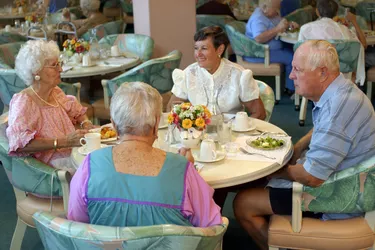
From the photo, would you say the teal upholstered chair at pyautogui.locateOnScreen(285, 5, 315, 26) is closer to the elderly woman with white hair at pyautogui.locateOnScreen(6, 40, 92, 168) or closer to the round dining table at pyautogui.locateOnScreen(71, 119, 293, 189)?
the elderly woman with white hair at pyautogui.locateOnScreen(6, 40, 92, 168)

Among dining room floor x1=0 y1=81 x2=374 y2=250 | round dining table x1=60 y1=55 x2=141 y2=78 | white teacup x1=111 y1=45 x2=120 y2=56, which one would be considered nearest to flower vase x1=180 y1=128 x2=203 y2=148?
dining room floor x1=0 y1=81 x2=374 y2=250

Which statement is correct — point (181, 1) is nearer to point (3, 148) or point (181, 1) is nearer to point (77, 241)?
point (3, 148)

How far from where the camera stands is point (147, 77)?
176 inches

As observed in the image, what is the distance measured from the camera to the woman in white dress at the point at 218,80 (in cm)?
333

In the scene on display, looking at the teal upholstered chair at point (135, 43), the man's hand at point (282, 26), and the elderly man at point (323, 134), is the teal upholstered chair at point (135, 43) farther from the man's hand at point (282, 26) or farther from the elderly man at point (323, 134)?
the elderly man at point (323, 134)

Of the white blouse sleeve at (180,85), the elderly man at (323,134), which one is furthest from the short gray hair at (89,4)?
the elderly man at (323,134)

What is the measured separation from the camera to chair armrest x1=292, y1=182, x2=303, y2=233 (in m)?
2.37

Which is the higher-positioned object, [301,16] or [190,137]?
[301,16]

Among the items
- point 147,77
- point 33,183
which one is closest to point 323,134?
point 33,183

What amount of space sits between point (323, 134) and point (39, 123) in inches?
58.0

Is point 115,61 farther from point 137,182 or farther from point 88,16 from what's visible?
point 137,182

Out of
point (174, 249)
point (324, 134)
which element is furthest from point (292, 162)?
point (174, 249)

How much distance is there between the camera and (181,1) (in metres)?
5.45

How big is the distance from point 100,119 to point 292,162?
222 cm
